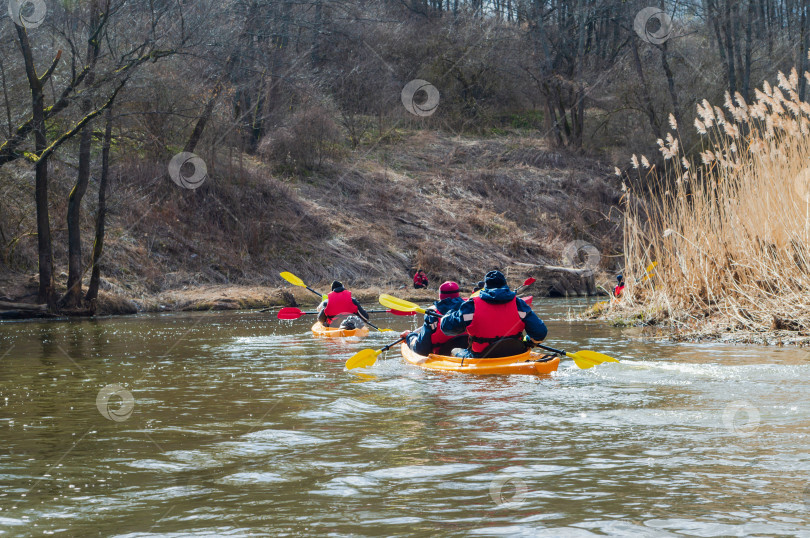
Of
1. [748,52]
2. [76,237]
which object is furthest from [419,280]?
[748,52]

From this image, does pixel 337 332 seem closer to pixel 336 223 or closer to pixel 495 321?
pixel 495 321

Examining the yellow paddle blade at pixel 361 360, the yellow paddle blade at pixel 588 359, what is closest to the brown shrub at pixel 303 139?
the yellow paddle blade at pixel 361 360

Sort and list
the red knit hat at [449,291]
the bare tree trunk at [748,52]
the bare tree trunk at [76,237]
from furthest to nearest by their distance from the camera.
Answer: the bare tree trunk at [748,52] < the bare tree trunk at [76,237] < the red knit hat at [449,291]

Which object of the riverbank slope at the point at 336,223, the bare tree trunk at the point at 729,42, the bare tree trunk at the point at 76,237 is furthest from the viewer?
the bare tree trunk at the point at 729,42

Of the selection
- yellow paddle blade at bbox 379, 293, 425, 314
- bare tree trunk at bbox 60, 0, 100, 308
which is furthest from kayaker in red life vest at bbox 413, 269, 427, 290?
yellow paddle blade at bbox 379, 293, 425, 314

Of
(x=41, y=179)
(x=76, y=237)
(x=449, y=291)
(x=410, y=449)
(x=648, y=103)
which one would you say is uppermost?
(x=648, y=103)

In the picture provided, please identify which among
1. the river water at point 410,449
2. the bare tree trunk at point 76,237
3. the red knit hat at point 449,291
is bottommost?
the river water at point 410,449

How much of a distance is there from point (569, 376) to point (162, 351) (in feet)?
19.1

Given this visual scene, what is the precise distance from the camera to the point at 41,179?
1772cm

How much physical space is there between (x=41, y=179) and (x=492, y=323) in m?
12.4

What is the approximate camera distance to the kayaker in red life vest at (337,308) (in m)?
14.3

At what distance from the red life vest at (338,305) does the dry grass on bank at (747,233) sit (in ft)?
16.6

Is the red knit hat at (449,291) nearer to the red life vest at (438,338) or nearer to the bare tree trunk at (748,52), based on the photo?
the red life vest at (438,338)

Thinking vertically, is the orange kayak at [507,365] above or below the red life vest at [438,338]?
below
